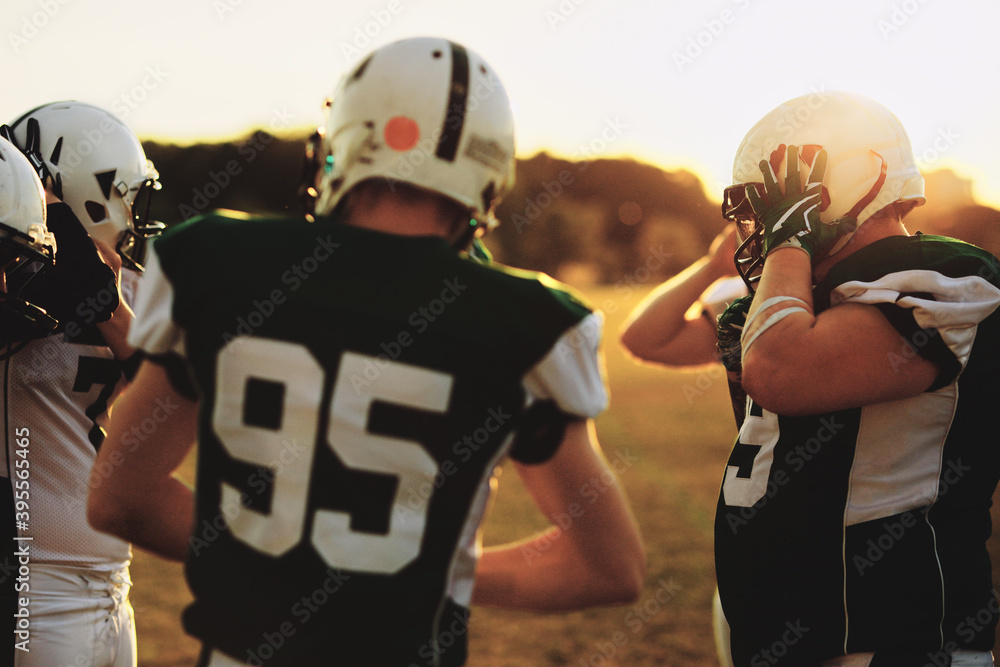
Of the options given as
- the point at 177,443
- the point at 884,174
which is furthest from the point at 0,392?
the point at 884,174

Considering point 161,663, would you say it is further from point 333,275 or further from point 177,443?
point 333,275

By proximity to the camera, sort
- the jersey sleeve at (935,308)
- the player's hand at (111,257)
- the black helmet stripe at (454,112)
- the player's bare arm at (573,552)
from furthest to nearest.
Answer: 1. the player's hand at (111,257)
2. the jersey sleeve at (935,308)
3. the black helmet stripe at (454,112)
4. the player's bare arm at (573,552)

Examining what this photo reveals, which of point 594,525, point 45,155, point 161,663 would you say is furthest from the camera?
point 161,663

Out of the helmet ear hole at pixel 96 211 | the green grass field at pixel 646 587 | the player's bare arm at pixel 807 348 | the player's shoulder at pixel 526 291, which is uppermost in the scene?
the player's shoulder at pixel 526 291

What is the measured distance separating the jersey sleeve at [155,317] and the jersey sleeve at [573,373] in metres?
0.67

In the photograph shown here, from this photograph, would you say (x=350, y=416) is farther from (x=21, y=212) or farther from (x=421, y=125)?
(x=21, y=212)

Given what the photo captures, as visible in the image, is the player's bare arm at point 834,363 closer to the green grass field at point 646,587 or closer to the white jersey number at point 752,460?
the white jersey number at point 752,460

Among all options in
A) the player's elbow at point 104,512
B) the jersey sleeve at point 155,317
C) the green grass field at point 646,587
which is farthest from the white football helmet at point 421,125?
the green grass field at point 646,587

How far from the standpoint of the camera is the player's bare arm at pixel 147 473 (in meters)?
1.51

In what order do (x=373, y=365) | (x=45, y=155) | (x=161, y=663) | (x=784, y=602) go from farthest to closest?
(x=161, y=663), (x=45, y=155), (x=784, y=602), (x=373, y=365)

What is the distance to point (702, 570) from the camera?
8.22 metres

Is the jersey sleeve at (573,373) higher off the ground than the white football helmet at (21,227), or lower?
higher

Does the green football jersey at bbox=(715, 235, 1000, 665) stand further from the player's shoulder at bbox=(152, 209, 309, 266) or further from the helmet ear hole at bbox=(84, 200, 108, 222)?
the helmet ear hole at bbox=(84, 200, 108, 222)

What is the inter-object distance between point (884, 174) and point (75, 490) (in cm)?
299
